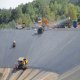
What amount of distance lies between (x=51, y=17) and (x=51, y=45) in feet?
99.2

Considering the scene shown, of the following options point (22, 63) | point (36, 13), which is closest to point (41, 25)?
point (22, 63)

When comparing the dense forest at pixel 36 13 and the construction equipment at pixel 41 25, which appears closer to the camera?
the construction equipment at pixel 41 25

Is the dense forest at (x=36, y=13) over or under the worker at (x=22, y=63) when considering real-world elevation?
under

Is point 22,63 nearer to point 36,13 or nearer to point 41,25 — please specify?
point 41,25

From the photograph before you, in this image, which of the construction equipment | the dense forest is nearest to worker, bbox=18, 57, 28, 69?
the construction equipment

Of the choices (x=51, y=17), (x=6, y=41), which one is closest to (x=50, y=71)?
(x=6, y=41)

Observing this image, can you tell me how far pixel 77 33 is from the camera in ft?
66.6

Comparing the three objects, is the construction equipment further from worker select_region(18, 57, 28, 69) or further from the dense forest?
the dense forest

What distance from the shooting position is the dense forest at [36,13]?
4909 cm

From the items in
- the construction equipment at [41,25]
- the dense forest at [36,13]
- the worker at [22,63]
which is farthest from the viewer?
the dense forest at [36,13]

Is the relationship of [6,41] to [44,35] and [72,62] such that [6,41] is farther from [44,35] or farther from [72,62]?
[72,62]

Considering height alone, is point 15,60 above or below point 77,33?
below

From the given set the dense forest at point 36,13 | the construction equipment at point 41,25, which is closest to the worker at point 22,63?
the construction equipment at point 41,25

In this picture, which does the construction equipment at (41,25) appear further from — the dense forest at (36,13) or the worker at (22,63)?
the dense forest at (36,13)
